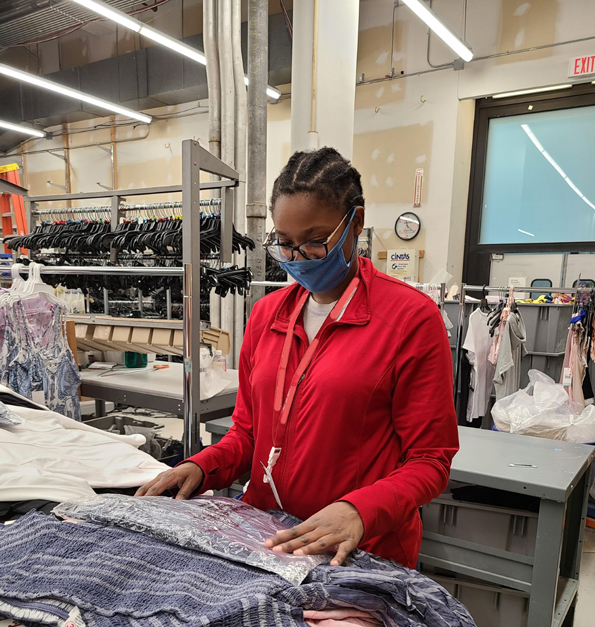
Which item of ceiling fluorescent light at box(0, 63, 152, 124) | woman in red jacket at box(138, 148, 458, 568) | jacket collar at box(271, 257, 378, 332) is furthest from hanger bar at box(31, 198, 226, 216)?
ceiling fluorescent light at box(0, 63, 152, 124)

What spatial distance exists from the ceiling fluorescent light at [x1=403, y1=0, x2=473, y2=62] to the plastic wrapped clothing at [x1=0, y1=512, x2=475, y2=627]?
4451mm

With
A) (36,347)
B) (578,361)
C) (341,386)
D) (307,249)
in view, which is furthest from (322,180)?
(578,361)

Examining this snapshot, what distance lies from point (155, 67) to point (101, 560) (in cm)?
811

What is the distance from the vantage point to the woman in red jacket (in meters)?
0.96

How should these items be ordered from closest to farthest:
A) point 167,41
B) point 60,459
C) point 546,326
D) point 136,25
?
1. point 60,459
2. point 546,326
3. point 136,25
4. point 167,41

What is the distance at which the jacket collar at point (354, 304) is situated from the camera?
3.37 ft

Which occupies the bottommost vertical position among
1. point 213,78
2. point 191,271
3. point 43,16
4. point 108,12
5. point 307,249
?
point 191,271

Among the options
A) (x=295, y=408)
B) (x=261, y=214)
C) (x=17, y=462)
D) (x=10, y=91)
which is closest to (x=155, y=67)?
(x=10, y=91)

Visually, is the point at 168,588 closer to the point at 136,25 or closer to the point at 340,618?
the point at 340,618

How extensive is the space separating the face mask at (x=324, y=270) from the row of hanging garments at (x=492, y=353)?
3145mm

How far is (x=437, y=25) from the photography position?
4484 mm

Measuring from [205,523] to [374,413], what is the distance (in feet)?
1.26

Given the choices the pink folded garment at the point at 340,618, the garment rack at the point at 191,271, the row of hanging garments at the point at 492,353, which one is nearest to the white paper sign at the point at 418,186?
the row of hanging garments at the point at 492,353

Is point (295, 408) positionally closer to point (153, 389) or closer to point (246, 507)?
point (246, 507)
